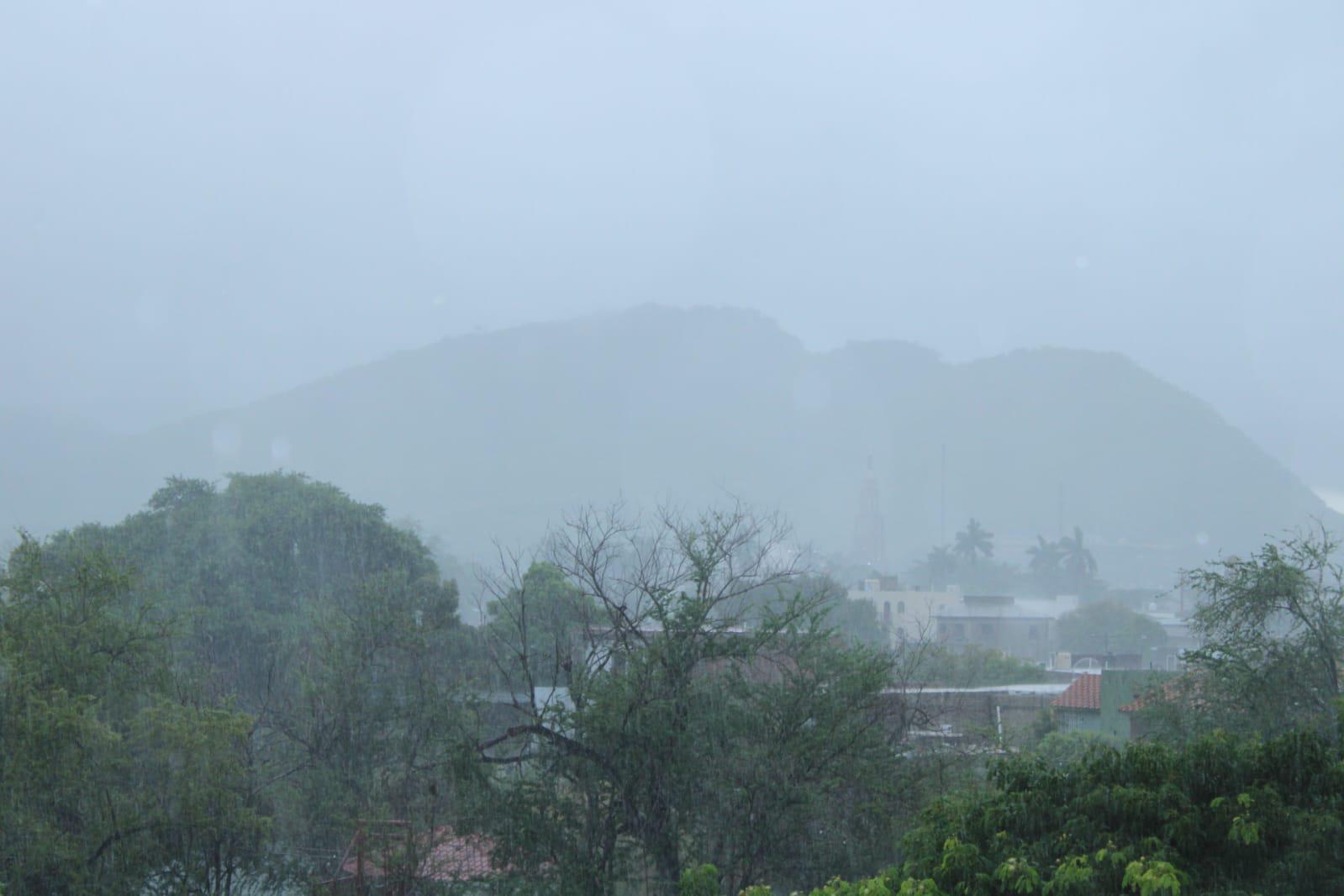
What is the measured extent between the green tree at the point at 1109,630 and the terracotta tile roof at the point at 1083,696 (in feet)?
125

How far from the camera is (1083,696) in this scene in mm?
29281

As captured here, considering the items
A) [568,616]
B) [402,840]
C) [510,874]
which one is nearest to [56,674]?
[402,840]

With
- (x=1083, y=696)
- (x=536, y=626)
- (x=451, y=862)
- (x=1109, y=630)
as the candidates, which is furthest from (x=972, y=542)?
(x=451, y=862)

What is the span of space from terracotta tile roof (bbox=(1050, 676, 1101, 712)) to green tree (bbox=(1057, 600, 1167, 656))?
38048mm

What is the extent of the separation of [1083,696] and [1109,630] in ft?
168

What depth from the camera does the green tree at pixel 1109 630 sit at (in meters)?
70.2

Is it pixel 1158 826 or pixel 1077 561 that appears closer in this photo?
pixel 1158 826

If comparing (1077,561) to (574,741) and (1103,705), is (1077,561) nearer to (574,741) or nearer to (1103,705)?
(1103,705)

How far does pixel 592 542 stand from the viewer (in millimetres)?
16422

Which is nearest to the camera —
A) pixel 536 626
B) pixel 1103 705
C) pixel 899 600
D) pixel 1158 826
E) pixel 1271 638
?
pixel 1158 826

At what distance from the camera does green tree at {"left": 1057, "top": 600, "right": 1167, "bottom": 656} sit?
230ft

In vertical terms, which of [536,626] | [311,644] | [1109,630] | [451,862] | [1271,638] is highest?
[536,626]

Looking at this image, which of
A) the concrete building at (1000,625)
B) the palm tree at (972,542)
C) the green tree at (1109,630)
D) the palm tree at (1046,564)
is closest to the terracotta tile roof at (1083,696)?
the green tree at (1109,630)

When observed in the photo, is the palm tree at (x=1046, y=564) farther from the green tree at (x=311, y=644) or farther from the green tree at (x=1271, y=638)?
the green tree at (x=1271, y=638)
